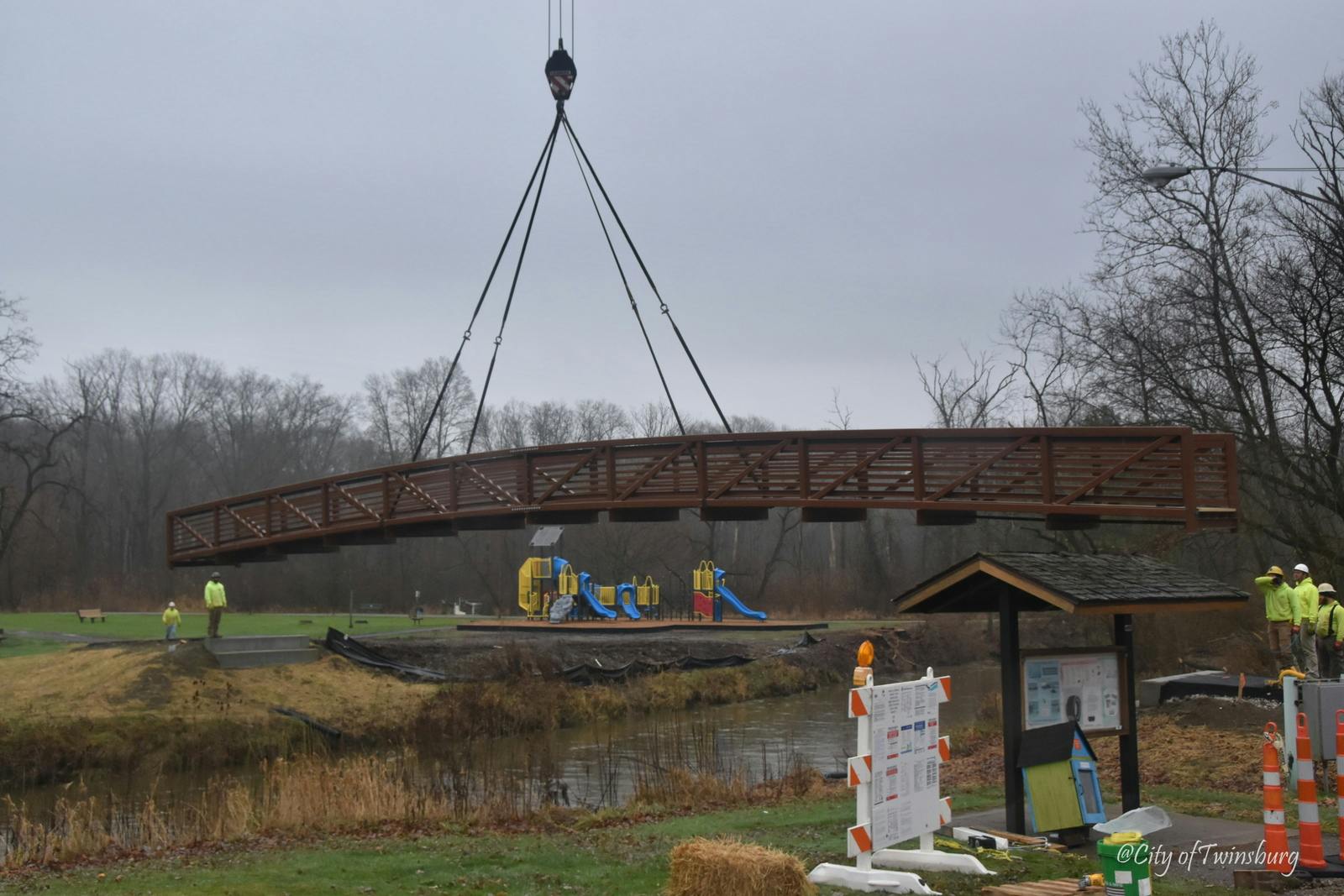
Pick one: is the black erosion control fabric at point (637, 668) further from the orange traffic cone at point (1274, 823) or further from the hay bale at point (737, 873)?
the hay bale at point (737, 873)

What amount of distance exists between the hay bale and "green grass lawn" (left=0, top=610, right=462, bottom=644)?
110ft

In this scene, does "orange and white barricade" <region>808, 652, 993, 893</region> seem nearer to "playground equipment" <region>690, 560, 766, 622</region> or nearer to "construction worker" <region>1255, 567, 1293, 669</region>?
"construction worker" <region>1255, 567, 1293, 669</region>

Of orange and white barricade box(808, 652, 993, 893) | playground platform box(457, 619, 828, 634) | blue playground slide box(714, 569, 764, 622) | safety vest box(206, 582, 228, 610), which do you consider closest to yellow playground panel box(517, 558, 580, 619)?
playground platform box(457, 619, 828, 634)

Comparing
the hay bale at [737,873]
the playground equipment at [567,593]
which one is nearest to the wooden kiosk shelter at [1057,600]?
the hay bale at [737,873]

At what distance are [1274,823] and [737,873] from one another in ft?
17.2

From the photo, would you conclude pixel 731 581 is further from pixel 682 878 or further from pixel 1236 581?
pixel 682 878

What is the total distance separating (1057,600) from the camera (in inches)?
453

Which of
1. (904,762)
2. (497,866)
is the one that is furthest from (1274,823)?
(497,866)

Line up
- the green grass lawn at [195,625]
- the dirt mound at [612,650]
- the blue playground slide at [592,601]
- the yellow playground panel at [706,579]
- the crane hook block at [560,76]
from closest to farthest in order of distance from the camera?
the crane hook block at [560,76], the dirt mound at [612,650], the green grass lawn at [195,625], the blue playground slide at [592,601], the yellow playground panel at [706,579]

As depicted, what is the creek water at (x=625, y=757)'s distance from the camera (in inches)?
843

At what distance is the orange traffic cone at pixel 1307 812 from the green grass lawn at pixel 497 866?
1.06 metres

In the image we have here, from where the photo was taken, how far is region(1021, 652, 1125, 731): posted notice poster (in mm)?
12328

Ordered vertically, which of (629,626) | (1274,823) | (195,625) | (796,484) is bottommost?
(629,626)

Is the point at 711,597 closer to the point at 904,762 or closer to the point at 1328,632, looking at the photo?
the point at 1328,632
